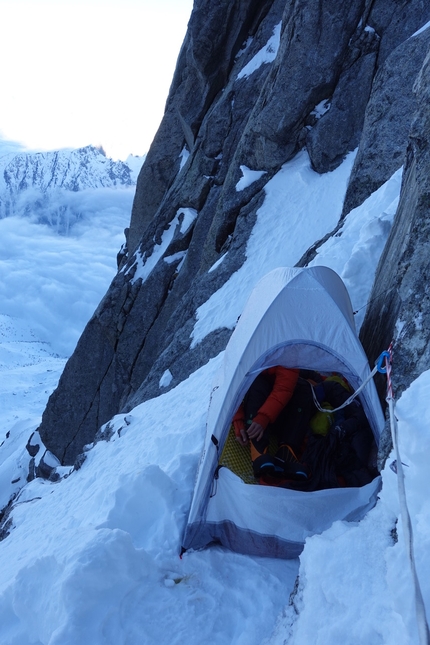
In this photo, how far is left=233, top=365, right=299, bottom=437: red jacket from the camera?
5543 mm

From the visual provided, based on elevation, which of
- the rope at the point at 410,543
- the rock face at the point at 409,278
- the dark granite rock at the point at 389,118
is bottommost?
the rope at the point at 410,543

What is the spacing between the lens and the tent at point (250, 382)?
→ 4.71 meters

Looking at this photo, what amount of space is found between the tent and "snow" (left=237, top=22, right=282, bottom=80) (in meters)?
16.6

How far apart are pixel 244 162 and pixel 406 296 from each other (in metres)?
14.4

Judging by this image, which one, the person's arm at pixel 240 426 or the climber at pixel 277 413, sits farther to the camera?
the person's arm at pixel 240 426

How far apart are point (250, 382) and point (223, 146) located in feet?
57.6

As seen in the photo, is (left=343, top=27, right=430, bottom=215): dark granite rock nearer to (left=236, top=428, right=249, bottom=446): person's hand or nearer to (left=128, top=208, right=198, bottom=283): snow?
(left=236, top=428, right=249, bottom=446): person's hand

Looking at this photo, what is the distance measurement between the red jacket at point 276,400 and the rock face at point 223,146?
579cm

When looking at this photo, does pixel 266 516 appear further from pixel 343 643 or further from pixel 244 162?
pixel 244 162

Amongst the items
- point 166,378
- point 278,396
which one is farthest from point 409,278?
point 166,378

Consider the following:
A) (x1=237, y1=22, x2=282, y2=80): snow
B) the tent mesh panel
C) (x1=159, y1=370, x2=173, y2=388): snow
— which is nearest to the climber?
the tent mesh panel

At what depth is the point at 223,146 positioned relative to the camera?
2109 cm

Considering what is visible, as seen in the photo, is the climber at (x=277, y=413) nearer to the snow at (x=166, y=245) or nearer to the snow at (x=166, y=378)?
the snow at (x=166, y=378)

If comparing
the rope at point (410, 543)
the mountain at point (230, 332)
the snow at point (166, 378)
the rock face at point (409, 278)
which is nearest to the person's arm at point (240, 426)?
the mountain at point (230, 332)
